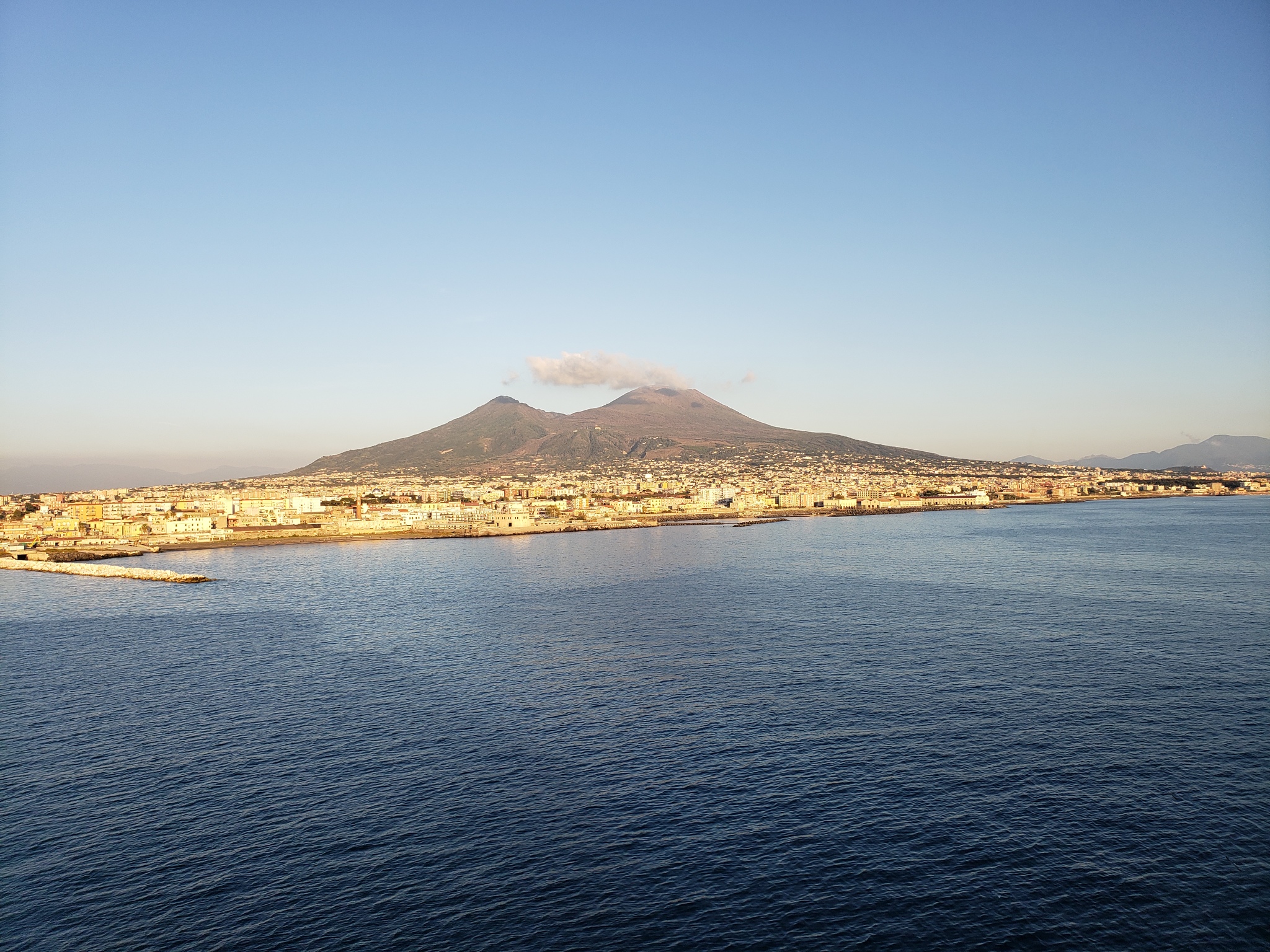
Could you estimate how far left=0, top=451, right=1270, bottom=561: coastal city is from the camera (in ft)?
312

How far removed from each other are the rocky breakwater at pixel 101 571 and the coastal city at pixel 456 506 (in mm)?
3036

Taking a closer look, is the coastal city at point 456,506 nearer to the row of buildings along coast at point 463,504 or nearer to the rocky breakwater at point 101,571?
the row of buildings along coast at point 463,504

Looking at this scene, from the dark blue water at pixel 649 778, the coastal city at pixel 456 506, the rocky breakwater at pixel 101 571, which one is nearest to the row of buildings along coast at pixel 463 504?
the coastal city at pixel 456 506

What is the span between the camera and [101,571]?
64.2 m

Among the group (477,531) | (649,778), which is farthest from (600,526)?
(649,778)

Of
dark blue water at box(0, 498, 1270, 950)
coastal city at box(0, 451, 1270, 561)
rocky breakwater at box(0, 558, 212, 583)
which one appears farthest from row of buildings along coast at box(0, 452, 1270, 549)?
dark blue water at box(0, 498, 1270, 950)

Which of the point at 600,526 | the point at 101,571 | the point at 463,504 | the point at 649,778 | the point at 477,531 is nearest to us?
the point at 649,778

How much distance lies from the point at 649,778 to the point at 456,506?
4128 inches

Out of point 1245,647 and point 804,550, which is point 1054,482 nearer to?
point 804,550

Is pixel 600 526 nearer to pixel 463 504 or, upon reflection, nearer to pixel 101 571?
pixel 463 504

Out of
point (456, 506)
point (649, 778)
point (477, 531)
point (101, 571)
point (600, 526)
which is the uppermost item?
point (456, 506)

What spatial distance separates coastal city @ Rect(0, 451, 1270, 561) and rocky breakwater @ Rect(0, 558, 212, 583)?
3036 millimetres

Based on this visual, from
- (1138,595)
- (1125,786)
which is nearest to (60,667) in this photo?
(1125,786)

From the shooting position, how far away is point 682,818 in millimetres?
17125
